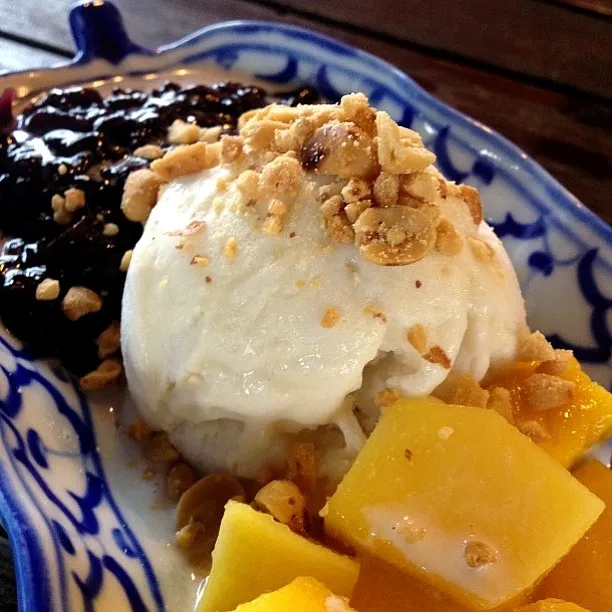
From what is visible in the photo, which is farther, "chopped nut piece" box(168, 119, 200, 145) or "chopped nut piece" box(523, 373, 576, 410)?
"chopped nut piece" box(168, 119, 200, 145)

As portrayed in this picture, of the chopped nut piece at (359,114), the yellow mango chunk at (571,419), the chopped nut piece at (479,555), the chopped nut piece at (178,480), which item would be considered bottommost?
the chopped nut piece at (178,480)

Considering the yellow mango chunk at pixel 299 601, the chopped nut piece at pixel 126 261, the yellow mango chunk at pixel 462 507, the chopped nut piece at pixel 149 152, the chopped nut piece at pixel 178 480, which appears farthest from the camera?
the chopped nut piece at pixel 149 152

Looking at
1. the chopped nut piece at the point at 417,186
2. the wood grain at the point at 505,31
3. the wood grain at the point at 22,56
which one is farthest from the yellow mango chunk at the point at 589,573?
the wood grain at the point at 22,56

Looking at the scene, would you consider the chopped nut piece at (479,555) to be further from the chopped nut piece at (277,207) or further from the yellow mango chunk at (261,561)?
the chopped nut piece at (277,207)

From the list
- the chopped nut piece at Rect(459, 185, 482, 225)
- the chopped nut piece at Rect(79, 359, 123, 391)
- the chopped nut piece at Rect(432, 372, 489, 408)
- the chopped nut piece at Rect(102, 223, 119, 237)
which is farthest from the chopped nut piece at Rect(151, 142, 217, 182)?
the chopped nut piece at Rect(432, 372, 489, 408)

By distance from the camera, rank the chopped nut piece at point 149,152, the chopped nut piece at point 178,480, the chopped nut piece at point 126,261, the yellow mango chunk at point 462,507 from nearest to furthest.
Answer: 1. the yellow mango chunk at point 462,507
2. the chopped nut piece at point 178,480
3. the chopped nut piece at point 126,261
4. the chopped nut piece at point 149,152

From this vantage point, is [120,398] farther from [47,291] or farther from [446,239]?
[446,239]

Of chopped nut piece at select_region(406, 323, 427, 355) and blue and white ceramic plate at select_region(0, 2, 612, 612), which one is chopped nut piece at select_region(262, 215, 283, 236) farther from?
blue and white ceramic plate at select_region(0, 2, 612, 612)
